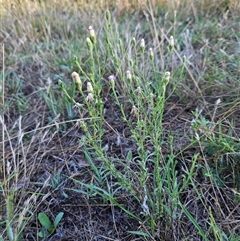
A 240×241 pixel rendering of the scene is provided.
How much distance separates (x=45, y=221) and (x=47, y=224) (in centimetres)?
1

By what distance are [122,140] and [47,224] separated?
436 mm

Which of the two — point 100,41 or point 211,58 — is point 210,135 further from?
point 100,41

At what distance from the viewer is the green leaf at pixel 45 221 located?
122 cm

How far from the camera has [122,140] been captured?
1.48 m

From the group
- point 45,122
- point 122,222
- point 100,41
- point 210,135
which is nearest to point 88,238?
point 122,222

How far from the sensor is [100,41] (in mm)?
1982

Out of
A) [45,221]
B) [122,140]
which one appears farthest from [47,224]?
[122,140]

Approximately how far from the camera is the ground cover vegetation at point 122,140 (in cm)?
112

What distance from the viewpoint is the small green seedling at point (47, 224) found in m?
1.21

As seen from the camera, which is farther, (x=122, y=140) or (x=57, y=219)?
(x=122, y=140)

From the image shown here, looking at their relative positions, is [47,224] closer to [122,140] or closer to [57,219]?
[57,219]

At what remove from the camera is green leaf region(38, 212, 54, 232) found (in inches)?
47.9

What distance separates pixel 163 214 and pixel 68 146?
54 centimetres

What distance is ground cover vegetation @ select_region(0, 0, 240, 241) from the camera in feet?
3.68
